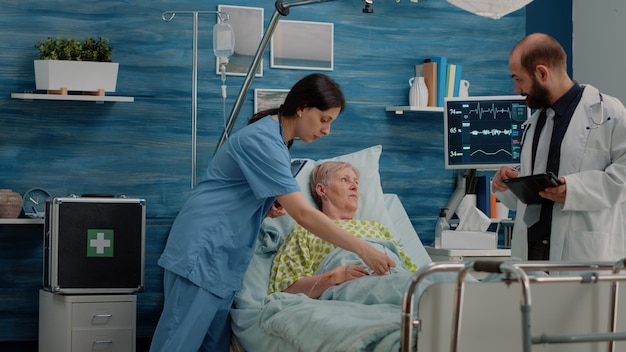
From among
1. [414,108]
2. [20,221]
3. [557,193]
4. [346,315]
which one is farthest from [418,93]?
[346,315]

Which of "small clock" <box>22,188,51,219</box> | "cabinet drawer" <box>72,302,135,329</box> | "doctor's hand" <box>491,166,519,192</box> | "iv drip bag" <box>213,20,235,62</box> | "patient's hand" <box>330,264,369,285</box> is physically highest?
"iv drip bag" <box>213,20,235,62</box>

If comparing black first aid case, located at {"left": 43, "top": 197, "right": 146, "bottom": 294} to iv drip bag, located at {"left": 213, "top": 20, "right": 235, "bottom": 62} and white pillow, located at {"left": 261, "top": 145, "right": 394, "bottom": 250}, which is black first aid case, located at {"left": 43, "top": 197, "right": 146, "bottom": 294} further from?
iv drip bag, located at {"left": 213, "top": 20, "right": 235, "bottom": 62}

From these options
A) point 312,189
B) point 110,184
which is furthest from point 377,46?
point 110,184

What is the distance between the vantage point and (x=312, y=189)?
386 cm

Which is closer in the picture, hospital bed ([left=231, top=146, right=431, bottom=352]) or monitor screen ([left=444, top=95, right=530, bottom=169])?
hospital bed ([left=231, top=146, right=431, bottom=352])

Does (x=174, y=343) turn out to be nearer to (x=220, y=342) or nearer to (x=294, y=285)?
(x=220, y=342)

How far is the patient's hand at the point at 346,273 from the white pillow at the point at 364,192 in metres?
0.52

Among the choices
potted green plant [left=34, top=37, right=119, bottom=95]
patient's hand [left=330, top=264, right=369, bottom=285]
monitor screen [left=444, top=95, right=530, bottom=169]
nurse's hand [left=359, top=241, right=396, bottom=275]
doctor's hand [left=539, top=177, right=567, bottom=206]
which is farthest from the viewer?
monitor screen [left=444, top=95, right=530, bottom=169]

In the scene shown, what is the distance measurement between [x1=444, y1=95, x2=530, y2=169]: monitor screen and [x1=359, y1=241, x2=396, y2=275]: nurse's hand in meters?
1.61

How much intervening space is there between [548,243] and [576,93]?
51 cm

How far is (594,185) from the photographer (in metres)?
2.92

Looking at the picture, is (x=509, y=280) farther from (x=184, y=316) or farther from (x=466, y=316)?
(x=184, y=316)

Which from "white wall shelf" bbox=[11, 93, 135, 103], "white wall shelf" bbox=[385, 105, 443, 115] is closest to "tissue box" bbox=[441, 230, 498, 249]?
"white wall shelf" bbox=[385, 105, 443, 115]

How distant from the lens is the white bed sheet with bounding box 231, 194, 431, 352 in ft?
9.77
